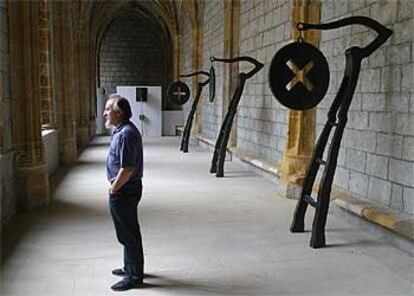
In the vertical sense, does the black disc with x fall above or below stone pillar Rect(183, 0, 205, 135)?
below

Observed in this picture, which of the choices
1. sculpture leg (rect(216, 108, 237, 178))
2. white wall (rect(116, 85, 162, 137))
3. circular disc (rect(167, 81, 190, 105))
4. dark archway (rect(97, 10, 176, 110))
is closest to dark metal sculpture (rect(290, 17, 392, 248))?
sculpture leg (rect(216, 108, 237, 178))

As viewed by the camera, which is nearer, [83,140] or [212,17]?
[212,17]

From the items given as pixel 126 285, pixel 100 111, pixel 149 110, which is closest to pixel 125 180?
pixel 126 285

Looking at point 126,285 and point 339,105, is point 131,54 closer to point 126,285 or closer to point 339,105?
point 339,105

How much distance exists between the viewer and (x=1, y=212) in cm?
409

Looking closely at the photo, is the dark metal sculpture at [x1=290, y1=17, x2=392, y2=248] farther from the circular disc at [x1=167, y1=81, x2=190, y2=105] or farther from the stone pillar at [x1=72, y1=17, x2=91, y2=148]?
the stone pillar at [x1=72, y1=17, x2=91, y2=148]

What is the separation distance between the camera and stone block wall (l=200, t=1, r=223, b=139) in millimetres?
10094

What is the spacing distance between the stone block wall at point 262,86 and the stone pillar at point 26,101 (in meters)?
3.33

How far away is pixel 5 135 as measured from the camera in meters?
4.38

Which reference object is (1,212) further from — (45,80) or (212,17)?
(212,17)

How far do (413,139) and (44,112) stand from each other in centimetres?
632

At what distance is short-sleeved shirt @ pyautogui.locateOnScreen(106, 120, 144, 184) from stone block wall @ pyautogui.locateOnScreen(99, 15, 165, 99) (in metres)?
17.9

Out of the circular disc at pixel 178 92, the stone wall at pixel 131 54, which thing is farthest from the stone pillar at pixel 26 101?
the stone wall at pixel 131 54

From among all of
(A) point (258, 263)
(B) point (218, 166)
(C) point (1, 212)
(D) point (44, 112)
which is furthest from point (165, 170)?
(A) point (258, 263)
